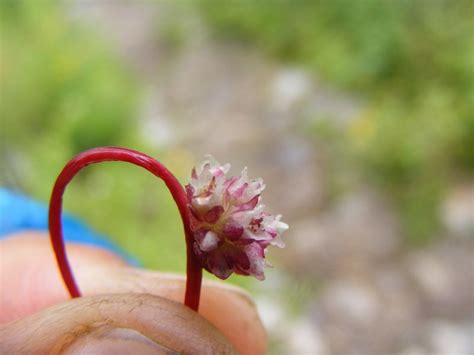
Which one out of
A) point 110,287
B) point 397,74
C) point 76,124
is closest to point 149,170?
point 110,287

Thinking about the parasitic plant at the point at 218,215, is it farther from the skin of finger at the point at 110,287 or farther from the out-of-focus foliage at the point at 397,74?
the out-of-focus foliage at the point at 397,74

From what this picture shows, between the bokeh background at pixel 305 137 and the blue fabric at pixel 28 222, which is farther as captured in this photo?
the bokeh background at pixel 305 137

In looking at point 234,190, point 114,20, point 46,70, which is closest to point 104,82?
point 46,70

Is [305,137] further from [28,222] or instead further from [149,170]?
[149,170]

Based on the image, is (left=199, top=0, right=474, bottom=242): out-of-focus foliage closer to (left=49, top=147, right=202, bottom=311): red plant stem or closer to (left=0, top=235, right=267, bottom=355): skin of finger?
(left=0, top=235, right=267, bottom=355): skin of finger

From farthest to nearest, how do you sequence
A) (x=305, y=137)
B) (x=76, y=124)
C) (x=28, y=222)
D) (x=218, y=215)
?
(x=305, y=137) < (x=76, y=124) < (x=28, y=222) < (x=218, y=215)

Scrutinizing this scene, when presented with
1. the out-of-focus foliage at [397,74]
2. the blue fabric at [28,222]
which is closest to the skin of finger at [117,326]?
the blue fabric at [28,222]
